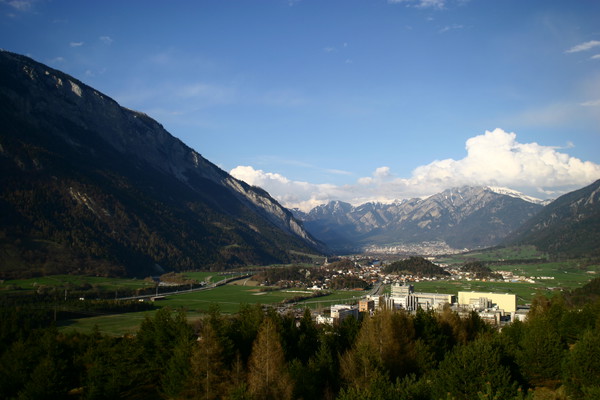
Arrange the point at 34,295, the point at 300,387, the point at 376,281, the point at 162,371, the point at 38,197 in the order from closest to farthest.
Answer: the point at 300,387
the point at 162,371
the point at 34,295
the point at 38,197
the point at 376,281

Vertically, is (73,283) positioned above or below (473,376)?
above

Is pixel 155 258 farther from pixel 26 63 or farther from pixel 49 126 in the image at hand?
pixel 26 63

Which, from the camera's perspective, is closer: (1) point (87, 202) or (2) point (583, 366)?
(2) point (583, 366)

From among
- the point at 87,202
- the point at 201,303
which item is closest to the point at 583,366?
the point at 201,303

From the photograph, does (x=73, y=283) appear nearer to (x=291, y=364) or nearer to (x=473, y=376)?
(x=291, y=364)

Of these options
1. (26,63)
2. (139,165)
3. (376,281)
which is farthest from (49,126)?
(376,281)

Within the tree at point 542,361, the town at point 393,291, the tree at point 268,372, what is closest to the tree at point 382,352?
the tree at point 268,372

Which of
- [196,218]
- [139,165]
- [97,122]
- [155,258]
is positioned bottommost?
[155,258]
